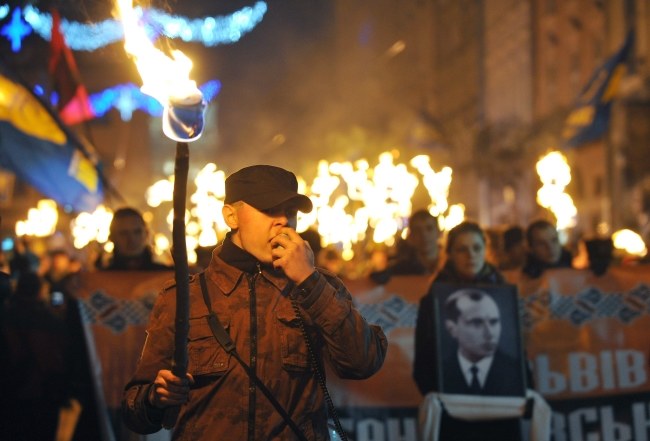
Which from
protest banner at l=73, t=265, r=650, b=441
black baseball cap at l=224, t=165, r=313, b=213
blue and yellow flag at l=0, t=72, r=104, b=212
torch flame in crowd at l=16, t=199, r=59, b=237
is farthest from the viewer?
torch flame in crowd at l=16, t=199, r=59, b=237

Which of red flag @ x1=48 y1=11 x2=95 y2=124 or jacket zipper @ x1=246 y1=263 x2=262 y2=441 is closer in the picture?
jacket zipper @ x1=246 y1=263 x2=262 y2=441

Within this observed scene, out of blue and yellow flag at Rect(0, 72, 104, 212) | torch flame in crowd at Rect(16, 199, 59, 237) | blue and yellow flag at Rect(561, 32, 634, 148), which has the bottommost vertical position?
blue and yellow flag at Rect(0, 72, 104, 212)

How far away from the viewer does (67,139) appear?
32.2 feet

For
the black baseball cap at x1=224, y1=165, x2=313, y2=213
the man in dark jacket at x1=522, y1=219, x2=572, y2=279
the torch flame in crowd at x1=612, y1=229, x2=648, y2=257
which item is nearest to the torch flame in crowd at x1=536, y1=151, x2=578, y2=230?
the torch flame in crowd at x1=612, y1=229, x2=648, y2=257

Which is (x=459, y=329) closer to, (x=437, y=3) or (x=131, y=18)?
(x=131, y=18)

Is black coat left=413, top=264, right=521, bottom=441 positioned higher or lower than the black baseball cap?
lower

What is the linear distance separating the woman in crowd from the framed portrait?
2.6 inches

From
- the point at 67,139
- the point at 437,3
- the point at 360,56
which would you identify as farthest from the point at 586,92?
the point at 360,56

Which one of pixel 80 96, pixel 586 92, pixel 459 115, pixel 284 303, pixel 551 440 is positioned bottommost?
pixel 551 440

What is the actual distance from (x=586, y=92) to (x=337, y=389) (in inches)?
712

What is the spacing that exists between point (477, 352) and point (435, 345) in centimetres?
30

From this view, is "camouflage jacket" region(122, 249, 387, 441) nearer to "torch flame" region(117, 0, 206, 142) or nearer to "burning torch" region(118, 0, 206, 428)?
"burning torch" region(118, 0, 206, 428)

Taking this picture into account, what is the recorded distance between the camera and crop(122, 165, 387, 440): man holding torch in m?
3.17

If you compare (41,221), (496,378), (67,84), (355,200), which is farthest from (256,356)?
(41,221)
